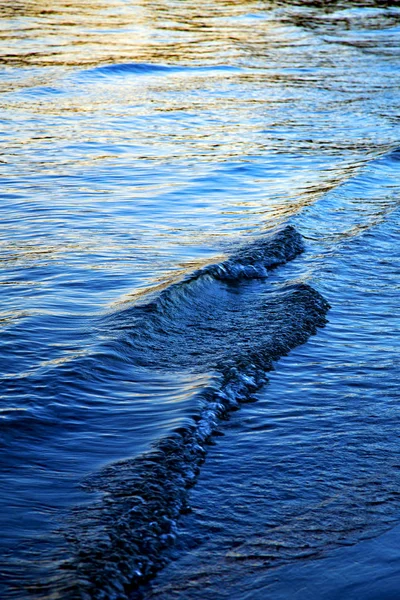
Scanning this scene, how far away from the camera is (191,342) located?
5.94 meters

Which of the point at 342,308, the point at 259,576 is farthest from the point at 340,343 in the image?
the point at 259,576

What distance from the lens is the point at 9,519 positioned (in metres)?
3.85

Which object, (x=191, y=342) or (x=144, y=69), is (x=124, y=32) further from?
(x=191, y=342)

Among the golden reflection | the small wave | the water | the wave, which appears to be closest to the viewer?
the wave

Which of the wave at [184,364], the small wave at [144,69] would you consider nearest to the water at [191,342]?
the wave at [184,364]

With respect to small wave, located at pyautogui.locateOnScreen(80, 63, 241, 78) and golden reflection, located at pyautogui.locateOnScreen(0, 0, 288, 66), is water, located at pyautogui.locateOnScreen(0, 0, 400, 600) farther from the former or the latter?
golden reflection, located at pyautogui.locateOnScreen(0, 0, 288, 66)

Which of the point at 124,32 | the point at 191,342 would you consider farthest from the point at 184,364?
the point at 124,32

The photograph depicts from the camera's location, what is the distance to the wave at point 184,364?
3.62 metres

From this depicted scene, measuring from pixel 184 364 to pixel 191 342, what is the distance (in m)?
0.44

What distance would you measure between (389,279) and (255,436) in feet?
10.6

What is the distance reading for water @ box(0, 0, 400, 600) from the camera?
3.77 m

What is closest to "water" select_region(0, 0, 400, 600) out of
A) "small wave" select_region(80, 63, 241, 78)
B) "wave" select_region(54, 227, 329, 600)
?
"wave" select_region(54, 227, 329, 600)

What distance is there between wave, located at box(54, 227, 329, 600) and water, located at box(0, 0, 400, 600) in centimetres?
2

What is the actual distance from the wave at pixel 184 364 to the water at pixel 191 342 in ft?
0.05
